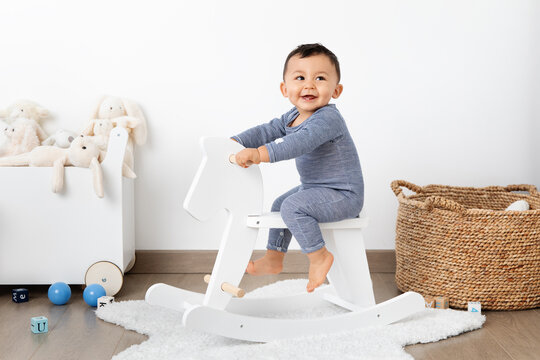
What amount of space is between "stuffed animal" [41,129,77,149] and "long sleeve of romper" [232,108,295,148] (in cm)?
76

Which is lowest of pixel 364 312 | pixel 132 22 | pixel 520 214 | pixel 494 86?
pixel 364 312

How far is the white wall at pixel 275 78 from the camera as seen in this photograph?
2.12m

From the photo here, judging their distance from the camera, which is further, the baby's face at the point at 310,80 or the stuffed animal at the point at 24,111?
the stuffed animal at the point at 24,111

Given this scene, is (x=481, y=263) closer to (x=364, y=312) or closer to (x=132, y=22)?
(x=364, y=312)

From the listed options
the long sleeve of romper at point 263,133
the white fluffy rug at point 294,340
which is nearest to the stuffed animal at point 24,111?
the white fluffy rug at point 294,340

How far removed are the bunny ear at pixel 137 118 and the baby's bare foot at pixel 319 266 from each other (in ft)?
3.00

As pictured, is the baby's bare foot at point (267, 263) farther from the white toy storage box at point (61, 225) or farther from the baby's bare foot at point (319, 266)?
the white toy storage box at point (61, 225)

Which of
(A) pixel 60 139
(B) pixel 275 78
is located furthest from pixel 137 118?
(B) pixel 275 78

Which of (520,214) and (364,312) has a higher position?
(520,214)

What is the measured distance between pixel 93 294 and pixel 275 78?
0.97m

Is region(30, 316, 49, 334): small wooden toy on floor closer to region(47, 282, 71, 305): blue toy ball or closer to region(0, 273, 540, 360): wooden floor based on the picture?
region(0, 273, 540, 360): wooden floor

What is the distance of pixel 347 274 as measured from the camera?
152 centimetres

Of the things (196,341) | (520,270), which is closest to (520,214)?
(520,270)

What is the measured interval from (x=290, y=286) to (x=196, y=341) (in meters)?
0.59
